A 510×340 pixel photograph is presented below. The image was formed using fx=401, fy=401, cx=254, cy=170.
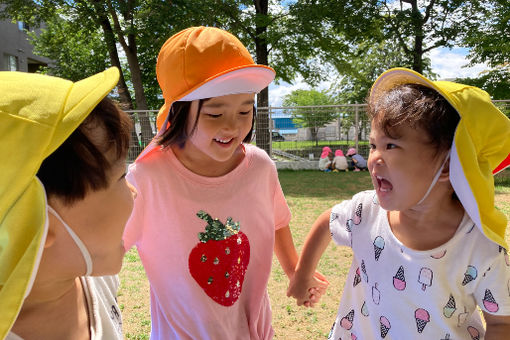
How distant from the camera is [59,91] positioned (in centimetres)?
86

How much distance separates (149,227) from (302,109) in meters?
11.2

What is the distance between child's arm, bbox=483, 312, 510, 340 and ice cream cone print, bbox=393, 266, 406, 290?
27cm

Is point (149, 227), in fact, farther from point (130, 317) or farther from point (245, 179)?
point (130, 317)

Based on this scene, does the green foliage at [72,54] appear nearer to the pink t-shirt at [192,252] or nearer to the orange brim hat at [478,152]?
the pink t-shirt at [192,252]

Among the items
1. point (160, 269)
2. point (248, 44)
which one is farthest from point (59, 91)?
point (248, 44)

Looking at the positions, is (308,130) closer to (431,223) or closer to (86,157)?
(431,223)

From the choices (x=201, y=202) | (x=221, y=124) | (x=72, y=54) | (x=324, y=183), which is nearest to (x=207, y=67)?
(x=221, y=124)

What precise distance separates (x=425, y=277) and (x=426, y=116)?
0.56 metres

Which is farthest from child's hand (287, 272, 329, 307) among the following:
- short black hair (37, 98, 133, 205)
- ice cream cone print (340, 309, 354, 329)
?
short black hair (37, 98, 133, 205)

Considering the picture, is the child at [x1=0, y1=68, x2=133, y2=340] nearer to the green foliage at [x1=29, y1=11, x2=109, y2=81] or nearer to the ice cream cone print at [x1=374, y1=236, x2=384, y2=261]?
the ice cream cone print at [x1=374, y1=236, x2=384, y2=261]

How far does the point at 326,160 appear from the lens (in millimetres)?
11922

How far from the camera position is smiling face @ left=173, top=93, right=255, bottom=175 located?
61.6 inches

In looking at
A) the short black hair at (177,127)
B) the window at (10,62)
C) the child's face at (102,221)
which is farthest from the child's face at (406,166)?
the window at (10,62)

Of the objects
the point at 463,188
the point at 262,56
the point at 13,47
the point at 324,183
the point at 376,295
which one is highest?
the point at 463,188
